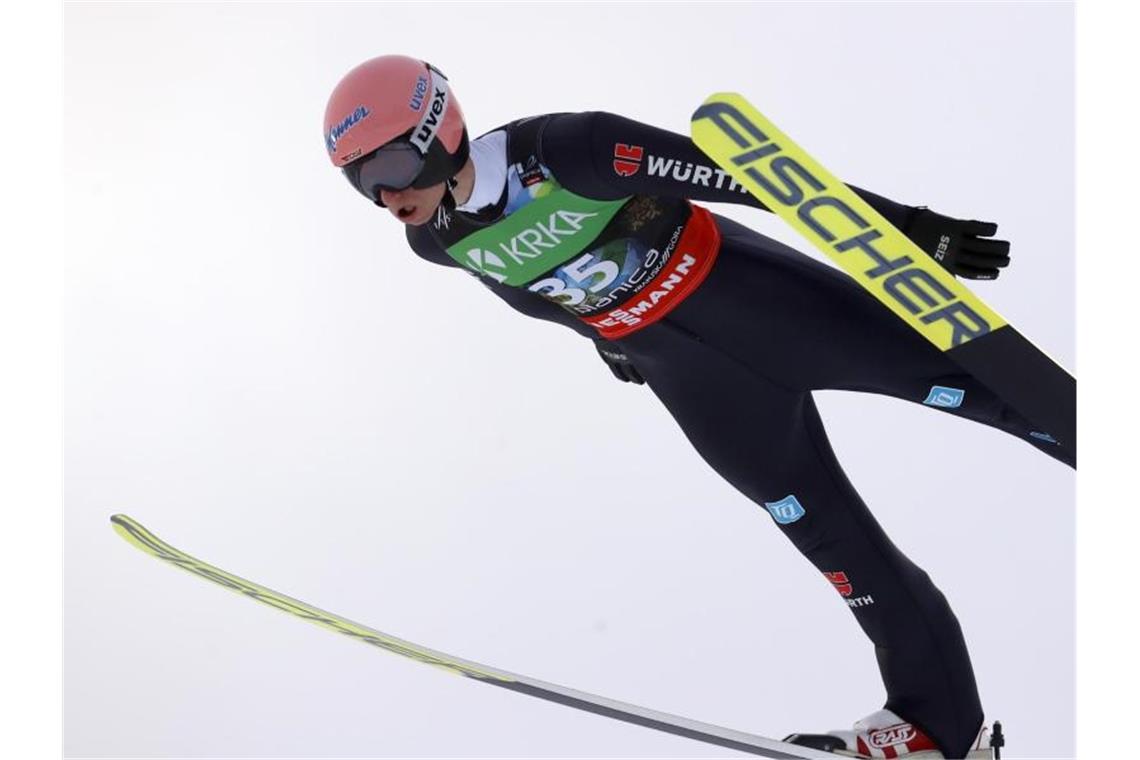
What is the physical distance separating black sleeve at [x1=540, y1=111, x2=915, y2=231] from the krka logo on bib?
6cm

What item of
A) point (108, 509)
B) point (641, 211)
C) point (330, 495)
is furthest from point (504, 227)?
point (108, 509)

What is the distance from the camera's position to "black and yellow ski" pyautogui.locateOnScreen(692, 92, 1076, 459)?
2133 millimetres

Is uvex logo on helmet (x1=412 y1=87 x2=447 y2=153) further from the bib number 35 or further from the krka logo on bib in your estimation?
the bib number 35

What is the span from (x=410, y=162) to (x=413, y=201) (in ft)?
0.32

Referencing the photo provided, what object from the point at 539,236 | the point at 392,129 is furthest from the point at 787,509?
the point at 392,129

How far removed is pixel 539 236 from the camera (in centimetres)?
277

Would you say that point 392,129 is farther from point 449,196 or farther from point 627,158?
point 627,158

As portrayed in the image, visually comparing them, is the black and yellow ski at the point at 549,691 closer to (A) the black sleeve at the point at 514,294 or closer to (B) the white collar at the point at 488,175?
(A) the black sleeve at the point at 514,294

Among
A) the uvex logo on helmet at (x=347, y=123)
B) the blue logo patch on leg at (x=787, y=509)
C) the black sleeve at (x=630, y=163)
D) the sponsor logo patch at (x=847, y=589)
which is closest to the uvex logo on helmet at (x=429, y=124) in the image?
the uvex logo on helmet at (x=347, y=123)

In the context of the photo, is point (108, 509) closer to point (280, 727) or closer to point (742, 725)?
point (280, 727)

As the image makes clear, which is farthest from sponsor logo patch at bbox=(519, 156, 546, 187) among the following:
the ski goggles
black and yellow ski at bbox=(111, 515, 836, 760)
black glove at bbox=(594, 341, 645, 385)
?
black and yellow ski at bbox=(111, 515, 836, 760)

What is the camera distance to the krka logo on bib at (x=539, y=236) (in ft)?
8.98

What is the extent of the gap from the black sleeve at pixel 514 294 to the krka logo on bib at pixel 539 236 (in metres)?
0.15

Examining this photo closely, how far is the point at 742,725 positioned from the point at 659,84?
2591mm
